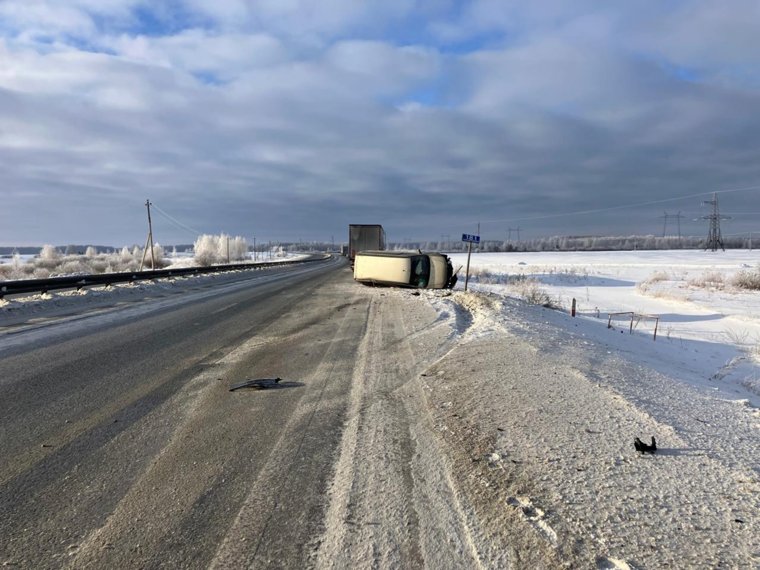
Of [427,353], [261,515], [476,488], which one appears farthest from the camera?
[427,353]

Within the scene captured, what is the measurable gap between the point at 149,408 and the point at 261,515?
2793 mm

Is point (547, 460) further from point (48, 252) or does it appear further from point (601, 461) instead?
point (48, 252)

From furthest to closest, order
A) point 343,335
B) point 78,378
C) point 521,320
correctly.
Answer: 1. point 521,320
2. point 343,335
3. point 78,378

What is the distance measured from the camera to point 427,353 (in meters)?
8.04

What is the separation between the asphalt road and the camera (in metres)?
2.72

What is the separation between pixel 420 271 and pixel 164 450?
62.8 feet

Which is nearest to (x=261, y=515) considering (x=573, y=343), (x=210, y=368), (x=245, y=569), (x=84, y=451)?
(x=245, y=569)

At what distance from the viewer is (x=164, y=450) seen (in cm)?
401

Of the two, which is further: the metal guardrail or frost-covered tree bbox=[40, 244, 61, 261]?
frost-covered tree bbox=[40, 244, 61, 261]

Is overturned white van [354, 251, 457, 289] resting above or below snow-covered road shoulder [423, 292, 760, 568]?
above

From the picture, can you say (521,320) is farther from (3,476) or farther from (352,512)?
(3,476)

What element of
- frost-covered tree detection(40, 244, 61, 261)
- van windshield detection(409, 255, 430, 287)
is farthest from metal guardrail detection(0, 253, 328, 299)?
frost-covered tree detection(40, 244, 61, 261)

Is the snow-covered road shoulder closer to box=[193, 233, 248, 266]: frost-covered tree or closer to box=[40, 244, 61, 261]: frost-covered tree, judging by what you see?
box=[40, 244, 61, 261]: frost-covered tree

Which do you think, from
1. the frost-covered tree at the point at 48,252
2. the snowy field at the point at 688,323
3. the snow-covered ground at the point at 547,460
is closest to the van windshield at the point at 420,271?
the snowy field at the point at 688,323
